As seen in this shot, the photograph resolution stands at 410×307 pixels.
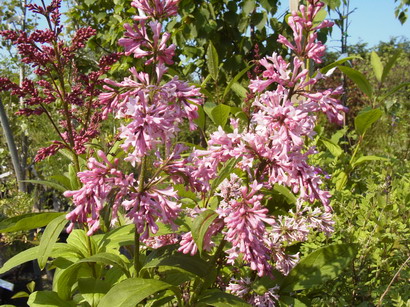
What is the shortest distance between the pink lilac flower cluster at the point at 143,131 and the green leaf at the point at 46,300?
1.82 ft

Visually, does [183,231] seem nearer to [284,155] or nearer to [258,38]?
[284,155]

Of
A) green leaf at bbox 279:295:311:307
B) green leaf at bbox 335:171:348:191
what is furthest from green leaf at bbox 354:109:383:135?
green leaf at bbox 279:295:311:307

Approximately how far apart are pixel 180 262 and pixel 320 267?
0.51 meters

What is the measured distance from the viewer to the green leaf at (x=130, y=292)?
45.3 inches

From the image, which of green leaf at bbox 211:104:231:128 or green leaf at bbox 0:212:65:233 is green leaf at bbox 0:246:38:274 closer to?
green leaf at bbox 0:212:65:233

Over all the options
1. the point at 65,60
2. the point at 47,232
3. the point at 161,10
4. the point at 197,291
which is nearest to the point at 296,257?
the point at 197,291

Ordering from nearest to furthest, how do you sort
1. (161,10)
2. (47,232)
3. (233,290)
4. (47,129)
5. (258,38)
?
(161,10) → (47,232) → (233,290) → (258,38) → (47,129)

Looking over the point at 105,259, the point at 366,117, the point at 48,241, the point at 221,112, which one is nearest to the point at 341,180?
the point at 366,117

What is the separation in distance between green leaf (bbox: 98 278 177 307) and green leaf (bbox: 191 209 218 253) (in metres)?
0.21

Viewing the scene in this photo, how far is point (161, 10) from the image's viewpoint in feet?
4.11

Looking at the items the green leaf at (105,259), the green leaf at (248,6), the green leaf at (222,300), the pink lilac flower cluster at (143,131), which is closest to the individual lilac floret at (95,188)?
the pink lilac flower cluster at (143,131)

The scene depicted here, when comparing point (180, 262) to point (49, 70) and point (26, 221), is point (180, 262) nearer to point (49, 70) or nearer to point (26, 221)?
point (26, 221)

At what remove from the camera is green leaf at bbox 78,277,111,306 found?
5.10 feet

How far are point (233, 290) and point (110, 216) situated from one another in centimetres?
59
